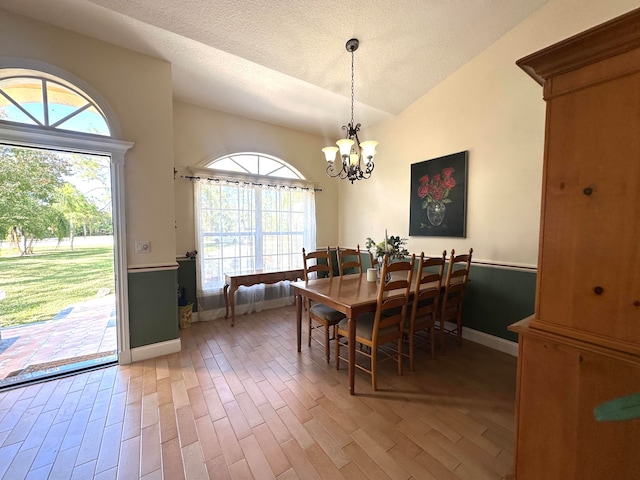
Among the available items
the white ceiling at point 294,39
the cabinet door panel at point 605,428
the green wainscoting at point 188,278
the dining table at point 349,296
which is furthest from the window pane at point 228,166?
the cabinet door panel at point 605,428

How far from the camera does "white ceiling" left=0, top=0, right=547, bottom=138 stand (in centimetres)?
213

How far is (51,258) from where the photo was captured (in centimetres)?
267

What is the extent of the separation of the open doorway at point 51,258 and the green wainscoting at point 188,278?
0.80 metres

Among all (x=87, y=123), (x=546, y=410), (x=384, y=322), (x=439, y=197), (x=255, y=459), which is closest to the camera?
(x=546, y=410)

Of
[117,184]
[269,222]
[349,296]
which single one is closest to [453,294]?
[349,296]

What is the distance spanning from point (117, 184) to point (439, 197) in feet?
11.5

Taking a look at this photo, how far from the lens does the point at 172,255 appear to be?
2775 millimetres

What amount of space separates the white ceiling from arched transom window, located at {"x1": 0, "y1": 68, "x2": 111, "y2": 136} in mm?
462

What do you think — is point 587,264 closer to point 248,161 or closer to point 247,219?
point 247,219

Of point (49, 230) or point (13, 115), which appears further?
point (49, 230)

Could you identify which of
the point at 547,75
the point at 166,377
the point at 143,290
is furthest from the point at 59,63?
the point at 547,75

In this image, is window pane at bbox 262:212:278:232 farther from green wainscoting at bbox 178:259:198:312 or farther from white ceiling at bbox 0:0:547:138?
white ceiling at bbox 0:0:547:138

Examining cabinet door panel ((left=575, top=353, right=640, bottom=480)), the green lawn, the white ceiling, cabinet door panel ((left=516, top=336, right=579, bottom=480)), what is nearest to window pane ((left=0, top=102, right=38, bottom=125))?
the white ceiling

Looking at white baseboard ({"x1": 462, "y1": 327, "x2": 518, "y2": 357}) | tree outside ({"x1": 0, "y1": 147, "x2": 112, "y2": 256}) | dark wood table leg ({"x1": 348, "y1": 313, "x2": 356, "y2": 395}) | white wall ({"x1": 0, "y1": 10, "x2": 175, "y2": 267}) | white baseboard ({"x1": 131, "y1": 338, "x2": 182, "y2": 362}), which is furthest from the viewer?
white baseboard ({"x1": 462, "y1": 327, "x2": 518, "y2": 357})
